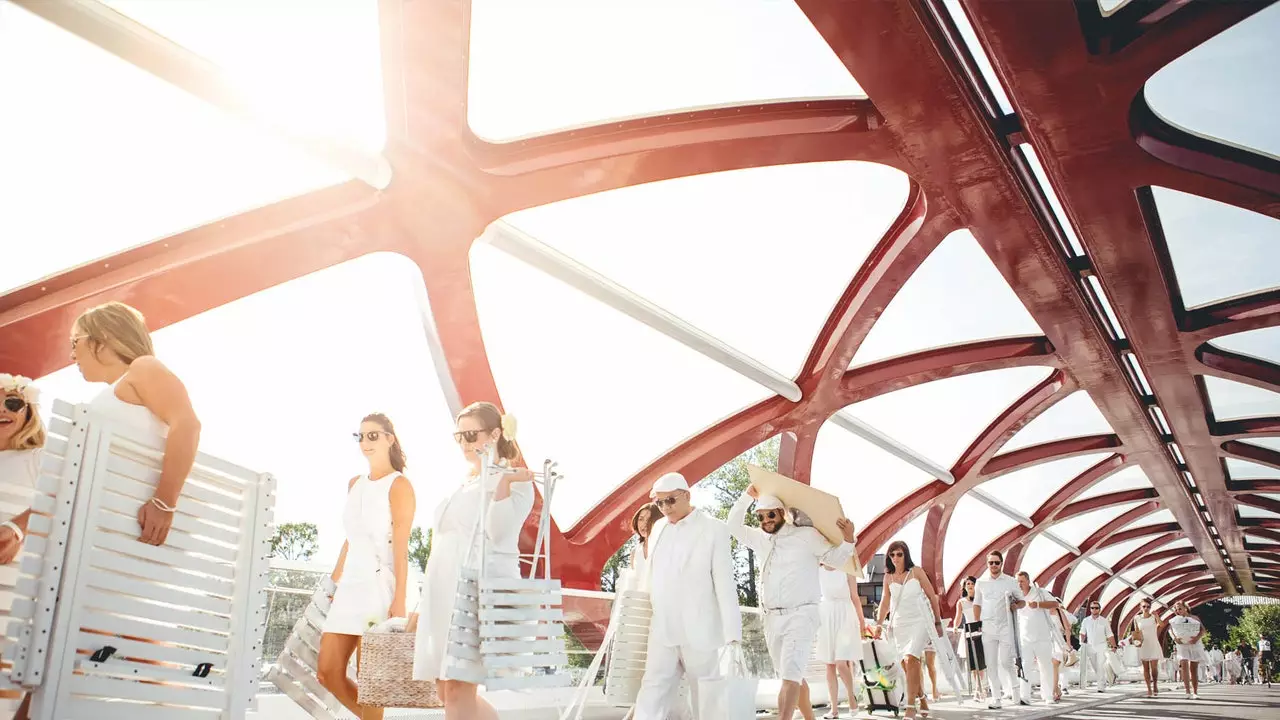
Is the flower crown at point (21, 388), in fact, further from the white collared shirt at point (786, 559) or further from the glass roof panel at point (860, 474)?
the glass roof panel at point (860, 474)

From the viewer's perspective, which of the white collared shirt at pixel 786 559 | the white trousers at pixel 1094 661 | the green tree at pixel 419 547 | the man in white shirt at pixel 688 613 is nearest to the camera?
the man in white shirt at pixel 688 613

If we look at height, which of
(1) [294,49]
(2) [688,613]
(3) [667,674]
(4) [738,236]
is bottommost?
(3) [667,674]

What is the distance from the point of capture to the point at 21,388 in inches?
132

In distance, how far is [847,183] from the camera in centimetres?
1017

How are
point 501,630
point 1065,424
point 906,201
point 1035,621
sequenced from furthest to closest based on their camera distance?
point 1065,424 < point 1035,621 < point 906,201 < point 501,630

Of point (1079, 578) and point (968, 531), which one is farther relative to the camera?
point (1079, 578)

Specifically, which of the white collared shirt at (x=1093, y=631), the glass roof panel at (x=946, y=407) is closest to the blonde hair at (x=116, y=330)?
the glass roof panel at (x=946, y=407)

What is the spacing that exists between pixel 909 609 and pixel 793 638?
3.80 metres

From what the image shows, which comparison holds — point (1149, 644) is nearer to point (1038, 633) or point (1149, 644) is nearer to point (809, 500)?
point (1038, 633)

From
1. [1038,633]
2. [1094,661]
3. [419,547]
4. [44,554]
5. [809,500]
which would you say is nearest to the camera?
[44,554]

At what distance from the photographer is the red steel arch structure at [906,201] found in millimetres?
7031

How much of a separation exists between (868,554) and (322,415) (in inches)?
558

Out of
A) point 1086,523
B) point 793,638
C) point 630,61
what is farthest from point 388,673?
point 1086,523

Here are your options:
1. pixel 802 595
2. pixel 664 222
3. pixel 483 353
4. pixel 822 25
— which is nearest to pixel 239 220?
pixel 483 353
